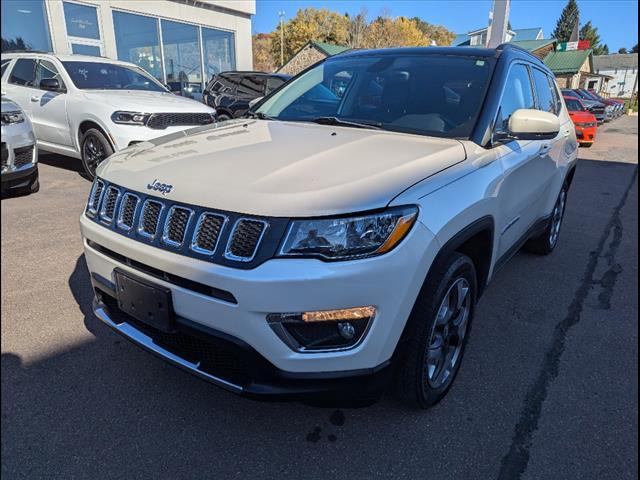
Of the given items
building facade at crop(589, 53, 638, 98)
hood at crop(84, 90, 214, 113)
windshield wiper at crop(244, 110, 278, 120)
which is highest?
windshield wiper at crop(244, 110, 278, 120)

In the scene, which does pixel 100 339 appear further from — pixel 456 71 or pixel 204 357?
pixel 456 71

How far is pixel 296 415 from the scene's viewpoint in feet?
7.64

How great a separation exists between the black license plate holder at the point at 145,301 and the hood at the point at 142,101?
481 centimetres

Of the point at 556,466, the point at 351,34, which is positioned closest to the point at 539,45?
the point at 351,34

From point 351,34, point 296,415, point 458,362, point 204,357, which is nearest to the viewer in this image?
point 204,357

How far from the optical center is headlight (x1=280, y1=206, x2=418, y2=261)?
1.73m

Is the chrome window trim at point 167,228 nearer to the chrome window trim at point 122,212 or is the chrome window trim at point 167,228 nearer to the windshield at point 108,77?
the chrome window trim at point 122,212

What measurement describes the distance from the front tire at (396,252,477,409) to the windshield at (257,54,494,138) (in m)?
0.80

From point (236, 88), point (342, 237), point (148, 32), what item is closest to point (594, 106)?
point (236, 88)

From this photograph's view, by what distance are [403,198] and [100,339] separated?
2097 millimetres

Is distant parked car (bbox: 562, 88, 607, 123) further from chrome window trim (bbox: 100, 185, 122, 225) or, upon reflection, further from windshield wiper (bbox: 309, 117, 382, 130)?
chrome window trim (bbox: 100, 185, 122, 225)

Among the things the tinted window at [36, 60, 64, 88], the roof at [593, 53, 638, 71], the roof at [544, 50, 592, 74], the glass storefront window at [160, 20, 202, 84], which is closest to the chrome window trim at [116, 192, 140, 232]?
the tinted window at [36, 60, 64, 88]

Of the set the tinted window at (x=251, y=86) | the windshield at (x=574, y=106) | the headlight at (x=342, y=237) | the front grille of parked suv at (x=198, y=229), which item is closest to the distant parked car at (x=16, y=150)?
the front grille of parked suv at (x=198, y=229)

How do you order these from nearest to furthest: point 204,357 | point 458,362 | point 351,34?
point 204,357
point 458,362
point 351,34
